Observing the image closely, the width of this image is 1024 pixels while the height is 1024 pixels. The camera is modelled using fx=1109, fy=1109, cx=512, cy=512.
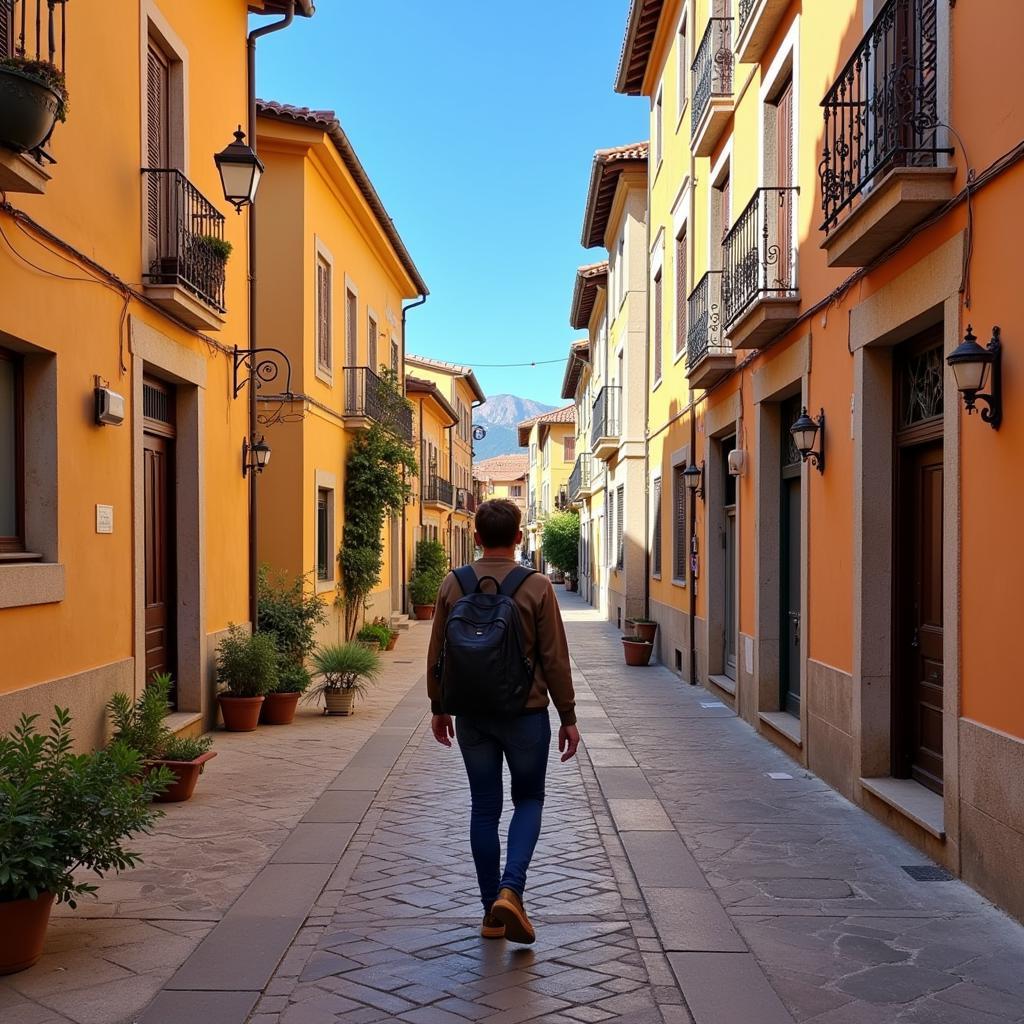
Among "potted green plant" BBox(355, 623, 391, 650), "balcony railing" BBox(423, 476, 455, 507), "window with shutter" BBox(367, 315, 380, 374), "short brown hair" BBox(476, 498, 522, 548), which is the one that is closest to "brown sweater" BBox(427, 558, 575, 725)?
"short brown hair" BBox(476, 498, 522, 548)

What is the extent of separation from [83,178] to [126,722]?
3481 millimetres

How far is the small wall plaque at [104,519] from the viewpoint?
7.34m

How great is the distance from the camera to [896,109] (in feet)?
19.6

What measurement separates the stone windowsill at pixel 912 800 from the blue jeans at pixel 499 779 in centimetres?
246

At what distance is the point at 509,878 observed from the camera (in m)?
4.46

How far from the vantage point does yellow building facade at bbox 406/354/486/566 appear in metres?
42.0

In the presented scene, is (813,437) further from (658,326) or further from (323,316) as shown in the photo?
(658,326)

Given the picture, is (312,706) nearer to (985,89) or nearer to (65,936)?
(65,936)

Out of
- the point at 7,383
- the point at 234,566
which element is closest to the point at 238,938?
the point at 7,383

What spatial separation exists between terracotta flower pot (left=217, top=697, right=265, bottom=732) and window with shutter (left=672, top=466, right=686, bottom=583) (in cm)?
733

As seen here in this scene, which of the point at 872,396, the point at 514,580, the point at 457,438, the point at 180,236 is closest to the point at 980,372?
the point at 872,396

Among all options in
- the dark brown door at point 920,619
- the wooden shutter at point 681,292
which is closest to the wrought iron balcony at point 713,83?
the wooden shutter at point 681,292

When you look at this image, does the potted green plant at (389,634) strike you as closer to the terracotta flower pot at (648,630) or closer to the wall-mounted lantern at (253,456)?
the terracotta flower pot at (648,630)

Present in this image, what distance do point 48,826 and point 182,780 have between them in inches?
121
